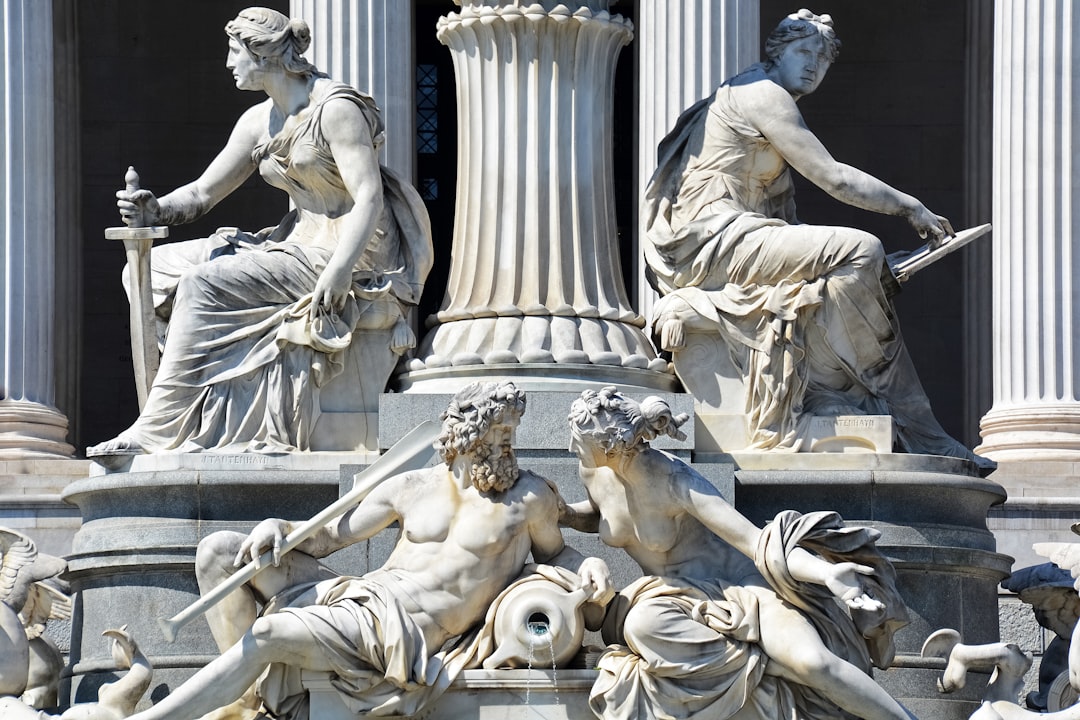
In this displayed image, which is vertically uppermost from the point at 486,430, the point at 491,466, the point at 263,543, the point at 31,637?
the point at 486,430

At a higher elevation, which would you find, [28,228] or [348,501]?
[28,228]

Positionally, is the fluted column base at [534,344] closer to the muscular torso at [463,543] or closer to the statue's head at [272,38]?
the statue's head at [272,38]

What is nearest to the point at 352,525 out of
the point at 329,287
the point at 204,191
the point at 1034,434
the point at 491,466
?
the point at 491,466

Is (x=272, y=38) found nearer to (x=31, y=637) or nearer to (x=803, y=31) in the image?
(x=803, y=31)

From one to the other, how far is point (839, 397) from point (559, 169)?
2.62m

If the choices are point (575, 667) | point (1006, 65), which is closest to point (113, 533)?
point (575, 667)

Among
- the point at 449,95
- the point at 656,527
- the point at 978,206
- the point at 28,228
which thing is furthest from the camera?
the point at 449,95

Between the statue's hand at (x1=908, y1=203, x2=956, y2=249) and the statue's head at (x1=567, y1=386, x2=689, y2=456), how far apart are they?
4305 millimetres

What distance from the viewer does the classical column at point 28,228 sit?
30.0 m

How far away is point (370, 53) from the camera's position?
28797mm

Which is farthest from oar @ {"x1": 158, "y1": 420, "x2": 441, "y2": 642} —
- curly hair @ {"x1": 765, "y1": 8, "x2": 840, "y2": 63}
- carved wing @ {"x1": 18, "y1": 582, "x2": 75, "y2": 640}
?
curly hair @ {"x1": 765, "y1": 8, "x2": 840, "y2": 63}

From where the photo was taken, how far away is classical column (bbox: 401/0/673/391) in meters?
21.4

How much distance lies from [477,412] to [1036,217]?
13905 mm

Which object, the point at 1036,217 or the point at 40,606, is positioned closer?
the point at 40,606
